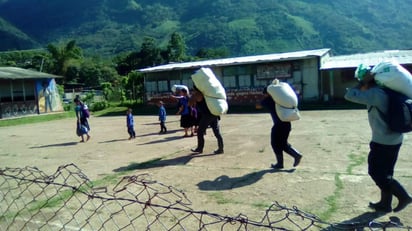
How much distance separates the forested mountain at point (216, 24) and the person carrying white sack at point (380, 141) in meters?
81.4

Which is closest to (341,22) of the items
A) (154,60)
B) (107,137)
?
(154,60)

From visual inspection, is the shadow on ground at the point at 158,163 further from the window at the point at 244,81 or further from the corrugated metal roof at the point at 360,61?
the window at the point at 244,81

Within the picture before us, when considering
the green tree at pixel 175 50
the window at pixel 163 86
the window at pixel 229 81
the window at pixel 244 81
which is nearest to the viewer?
the window at pixel 244 81

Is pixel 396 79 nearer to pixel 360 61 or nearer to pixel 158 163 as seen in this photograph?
pixel 158 163

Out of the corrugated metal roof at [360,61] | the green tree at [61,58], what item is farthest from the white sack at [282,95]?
the green tree at [61,58]

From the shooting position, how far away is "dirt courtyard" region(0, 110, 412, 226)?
4.63 m

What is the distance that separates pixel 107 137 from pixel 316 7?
113m

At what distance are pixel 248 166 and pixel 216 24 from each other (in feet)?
337

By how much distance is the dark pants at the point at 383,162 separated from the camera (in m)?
3.95

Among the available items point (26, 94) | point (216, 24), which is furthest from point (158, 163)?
point (216, 24)

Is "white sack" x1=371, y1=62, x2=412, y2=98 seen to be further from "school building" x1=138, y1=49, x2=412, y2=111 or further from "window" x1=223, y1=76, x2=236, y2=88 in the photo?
"window" x1=223, y1=76, x2=236, y2=88

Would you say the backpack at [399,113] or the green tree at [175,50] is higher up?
the green tree at [175,50]

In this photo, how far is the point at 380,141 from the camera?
394 centimetres

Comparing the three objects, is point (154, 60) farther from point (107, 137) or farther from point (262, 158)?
point (262, 158)
